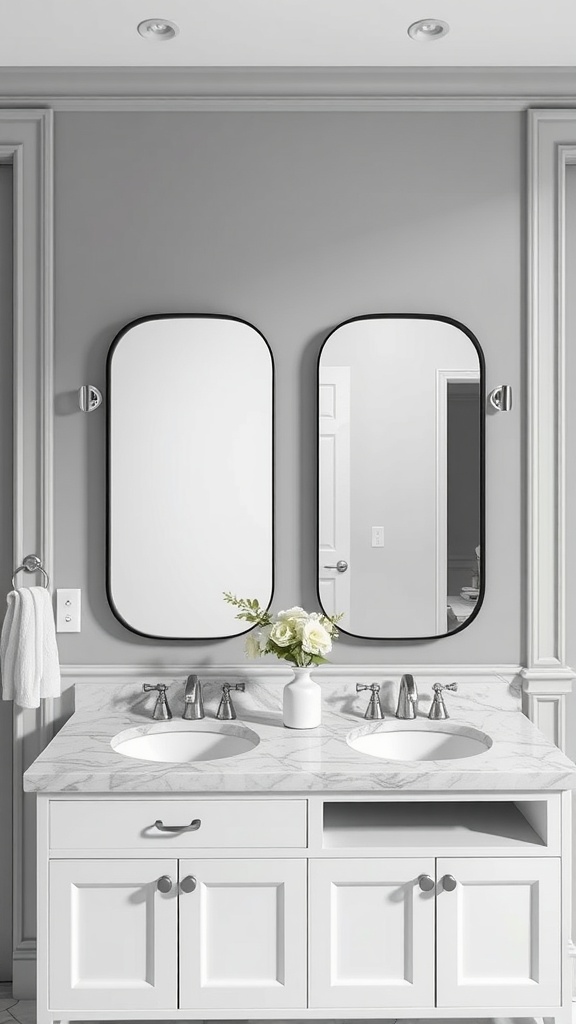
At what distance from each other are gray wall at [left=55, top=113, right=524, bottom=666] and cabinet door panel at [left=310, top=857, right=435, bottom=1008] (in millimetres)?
630

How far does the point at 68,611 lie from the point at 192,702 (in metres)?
0.44

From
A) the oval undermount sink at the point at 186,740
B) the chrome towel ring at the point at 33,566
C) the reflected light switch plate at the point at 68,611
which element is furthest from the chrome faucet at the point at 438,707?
the chrome towel ring at the point at 33,566

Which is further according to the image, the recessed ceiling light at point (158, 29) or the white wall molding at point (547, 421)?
the white wall molding at point (547, 421)

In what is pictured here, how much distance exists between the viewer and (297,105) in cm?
233

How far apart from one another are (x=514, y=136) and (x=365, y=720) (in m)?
1.68

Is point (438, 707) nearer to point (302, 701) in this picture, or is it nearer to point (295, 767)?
point (302, 701)

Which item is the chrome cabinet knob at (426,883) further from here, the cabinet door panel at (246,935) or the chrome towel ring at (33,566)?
the chrome towel ring at (33,566)

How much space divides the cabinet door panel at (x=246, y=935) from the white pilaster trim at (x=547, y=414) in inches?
35.4

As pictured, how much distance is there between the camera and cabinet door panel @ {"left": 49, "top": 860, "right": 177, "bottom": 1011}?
6.13 feet

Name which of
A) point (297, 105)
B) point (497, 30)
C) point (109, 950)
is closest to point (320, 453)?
point (297, 105)

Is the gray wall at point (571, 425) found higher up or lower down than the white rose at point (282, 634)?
higher up

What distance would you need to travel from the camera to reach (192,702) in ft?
7.39

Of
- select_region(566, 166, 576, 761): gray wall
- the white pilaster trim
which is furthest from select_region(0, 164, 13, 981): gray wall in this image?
select_region(566, 166, 576, 761): gray wall

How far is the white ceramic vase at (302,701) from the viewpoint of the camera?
2133 millimetres
